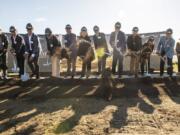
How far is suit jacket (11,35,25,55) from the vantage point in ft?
48.5

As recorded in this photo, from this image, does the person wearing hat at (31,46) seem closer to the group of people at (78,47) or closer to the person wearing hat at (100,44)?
the group of people at (78,47)

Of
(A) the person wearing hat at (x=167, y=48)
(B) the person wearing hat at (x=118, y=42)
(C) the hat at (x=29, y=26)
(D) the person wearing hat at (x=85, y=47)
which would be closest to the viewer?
(C) the hat at (x=29, y=26)

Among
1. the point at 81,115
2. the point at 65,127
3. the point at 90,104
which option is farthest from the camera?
the point at 90,104

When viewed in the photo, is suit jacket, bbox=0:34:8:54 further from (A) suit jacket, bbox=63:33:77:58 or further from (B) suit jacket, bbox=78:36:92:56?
(B) suit jacket, bbox=78:36:92:56

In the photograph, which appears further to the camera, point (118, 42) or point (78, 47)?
point (118, 42)

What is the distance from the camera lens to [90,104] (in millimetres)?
11898

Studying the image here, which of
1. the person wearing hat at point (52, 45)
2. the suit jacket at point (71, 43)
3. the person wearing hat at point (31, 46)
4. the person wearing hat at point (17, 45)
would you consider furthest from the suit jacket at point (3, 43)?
the suit jacket at point (71, 43)

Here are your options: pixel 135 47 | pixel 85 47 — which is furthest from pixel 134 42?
pixel 85 47

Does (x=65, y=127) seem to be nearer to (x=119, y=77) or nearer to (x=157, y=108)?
(x=157, y=108)

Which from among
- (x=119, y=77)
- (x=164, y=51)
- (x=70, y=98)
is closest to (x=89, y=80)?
(x=119, y=77)

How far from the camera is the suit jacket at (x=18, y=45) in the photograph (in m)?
14.8

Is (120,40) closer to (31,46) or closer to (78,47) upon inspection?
(78,47)

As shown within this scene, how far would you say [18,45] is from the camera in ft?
48.6

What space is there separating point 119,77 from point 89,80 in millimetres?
1193
